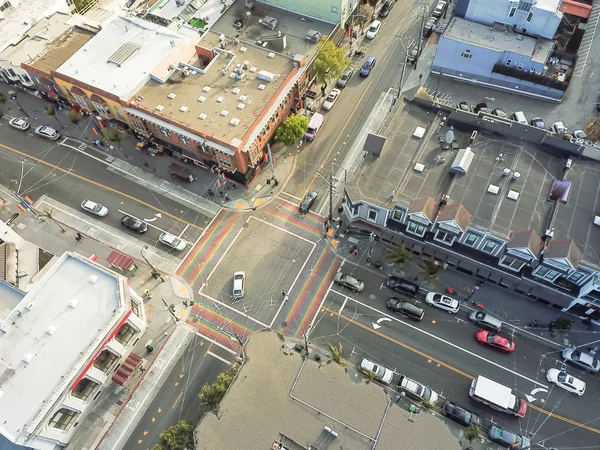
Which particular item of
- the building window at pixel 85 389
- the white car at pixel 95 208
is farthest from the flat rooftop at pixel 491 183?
the building window at pixel 85 389

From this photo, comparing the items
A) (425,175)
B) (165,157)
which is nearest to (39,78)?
(165,157)

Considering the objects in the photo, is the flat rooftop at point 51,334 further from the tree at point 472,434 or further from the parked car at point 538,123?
the parked car at point 538,123

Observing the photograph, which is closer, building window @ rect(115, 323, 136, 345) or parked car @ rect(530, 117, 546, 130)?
building window @ rect(115, 323, 136, 345)

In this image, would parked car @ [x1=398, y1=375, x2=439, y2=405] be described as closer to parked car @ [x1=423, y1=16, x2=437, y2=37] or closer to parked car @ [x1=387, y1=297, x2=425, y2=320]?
parked car @ [x1=387, y1=297, x2=425, y2=320]

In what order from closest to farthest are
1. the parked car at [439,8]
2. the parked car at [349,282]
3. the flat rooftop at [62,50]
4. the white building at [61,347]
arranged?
the white building at [61,347], the parked car at [349,282], the flat rooftop at [62,50], the parked car at [439,8]

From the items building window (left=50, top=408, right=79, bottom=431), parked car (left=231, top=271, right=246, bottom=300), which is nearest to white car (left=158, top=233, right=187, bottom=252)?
parked car (left=231, top=271, right=246, bottom=300)

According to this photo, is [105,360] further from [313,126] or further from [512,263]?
[512,263]
